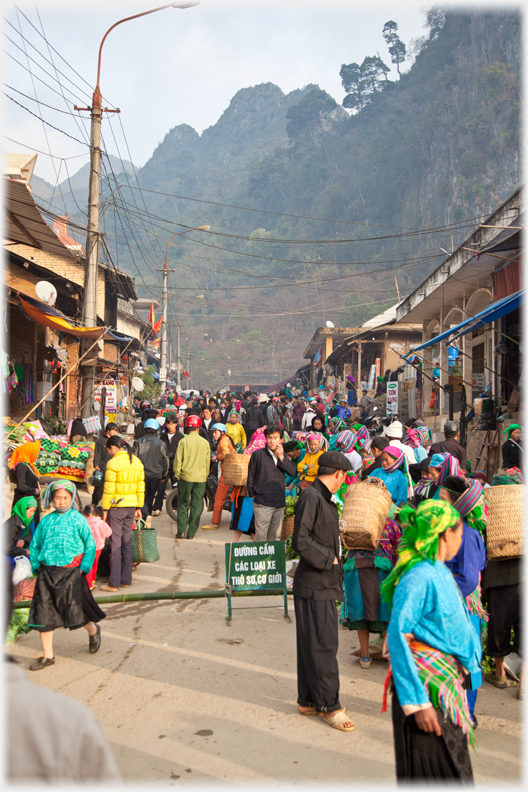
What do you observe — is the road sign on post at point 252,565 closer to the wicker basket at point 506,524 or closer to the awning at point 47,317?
the wicker basket at point 506,524

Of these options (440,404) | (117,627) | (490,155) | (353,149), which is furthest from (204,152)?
(117,627)

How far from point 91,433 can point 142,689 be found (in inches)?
411

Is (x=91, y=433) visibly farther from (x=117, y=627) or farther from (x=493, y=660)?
(x=493, y=660)

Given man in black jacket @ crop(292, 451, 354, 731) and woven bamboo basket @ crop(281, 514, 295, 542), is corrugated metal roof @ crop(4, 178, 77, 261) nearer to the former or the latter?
woven bamboo basket @ crop(281, 514, 295, 542)

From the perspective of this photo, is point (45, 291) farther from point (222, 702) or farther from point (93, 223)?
point (222, 702)

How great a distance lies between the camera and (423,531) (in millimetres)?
2877

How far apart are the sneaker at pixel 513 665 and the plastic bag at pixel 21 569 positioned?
463 centimetres

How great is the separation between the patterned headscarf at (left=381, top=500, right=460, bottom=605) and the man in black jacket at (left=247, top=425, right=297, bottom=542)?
180 inches

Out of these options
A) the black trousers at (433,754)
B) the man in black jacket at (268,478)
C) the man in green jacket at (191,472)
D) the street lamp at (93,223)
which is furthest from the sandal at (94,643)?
the street lamp at (93,223)

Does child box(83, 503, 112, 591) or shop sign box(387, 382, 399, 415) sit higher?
shop sign box(387, 382, 399, 415)

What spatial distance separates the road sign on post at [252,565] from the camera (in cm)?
635

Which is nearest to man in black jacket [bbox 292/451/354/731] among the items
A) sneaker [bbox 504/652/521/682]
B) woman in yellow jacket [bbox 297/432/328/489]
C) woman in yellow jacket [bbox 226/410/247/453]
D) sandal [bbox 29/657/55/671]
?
sneaker [bbox 504/652/521/682]

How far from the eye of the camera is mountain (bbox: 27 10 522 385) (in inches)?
2606

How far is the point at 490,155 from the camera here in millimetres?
65312
